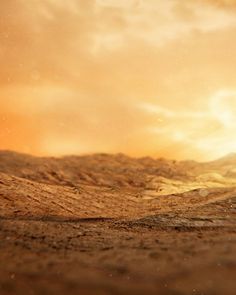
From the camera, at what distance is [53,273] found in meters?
4.82

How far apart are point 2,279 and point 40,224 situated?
2.61 metres

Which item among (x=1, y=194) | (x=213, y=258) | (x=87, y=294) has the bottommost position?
(x=87, y=294)

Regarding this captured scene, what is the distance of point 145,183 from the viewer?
75.6 ft

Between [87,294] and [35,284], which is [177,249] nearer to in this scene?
[87,294]

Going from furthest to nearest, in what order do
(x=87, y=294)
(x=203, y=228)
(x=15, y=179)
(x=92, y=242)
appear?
(x=15, y=179) < (x=203, y=228) < (x=92, y=242) < (x=87, y=294)

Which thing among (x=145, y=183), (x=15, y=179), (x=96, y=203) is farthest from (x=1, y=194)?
(x=145, y=183)

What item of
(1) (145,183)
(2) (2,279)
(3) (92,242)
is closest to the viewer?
(2) (2,279)

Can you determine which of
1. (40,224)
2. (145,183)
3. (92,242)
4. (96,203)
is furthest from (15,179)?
(145,183)

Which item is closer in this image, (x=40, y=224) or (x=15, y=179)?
(x=40, y=224)

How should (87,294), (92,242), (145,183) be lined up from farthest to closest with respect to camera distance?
1. (145,183)
2. (92,242)
3. (87,294)

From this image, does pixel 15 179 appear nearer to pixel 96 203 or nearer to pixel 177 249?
pixel 96 203

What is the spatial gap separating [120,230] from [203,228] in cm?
144

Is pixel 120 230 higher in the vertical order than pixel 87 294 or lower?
higher

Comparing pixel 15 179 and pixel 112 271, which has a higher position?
pixel 15 179
